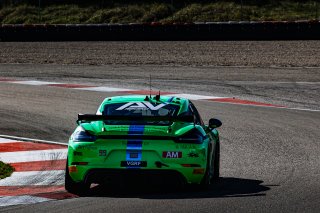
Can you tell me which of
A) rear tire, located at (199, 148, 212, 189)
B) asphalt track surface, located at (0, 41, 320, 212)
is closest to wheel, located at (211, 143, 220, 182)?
asphalt track surface, located at (0, 41, 320, 212)

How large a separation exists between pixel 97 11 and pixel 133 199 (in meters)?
41.2

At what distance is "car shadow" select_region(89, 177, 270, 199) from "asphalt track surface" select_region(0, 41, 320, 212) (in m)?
0.01

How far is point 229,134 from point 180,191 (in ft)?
18.2

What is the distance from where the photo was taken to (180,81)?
25422 mm

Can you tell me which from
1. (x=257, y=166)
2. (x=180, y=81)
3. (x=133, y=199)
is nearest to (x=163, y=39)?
(x=180, y=81)

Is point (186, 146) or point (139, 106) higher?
point (139, 106)

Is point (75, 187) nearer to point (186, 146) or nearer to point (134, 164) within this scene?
point (134, 164)

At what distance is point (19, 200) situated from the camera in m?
9.97

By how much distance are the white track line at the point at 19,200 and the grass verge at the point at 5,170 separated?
5.08 ft

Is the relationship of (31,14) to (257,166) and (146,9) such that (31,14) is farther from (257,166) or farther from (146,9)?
(257,166)

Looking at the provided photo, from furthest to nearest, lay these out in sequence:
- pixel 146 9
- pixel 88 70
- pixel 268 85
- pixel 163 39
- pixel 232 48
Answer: pixel 146 9
pixel 163 39
pixel 232 48
pixel 88 70
pixel 268 85

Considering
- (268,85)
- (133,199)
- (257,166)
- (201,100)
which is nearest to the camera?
(133,199)

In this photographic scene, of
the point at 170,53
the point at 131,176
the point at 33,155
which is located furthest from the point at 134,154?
the point at 170,53

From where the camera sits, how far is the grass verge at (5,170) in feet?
38.8
